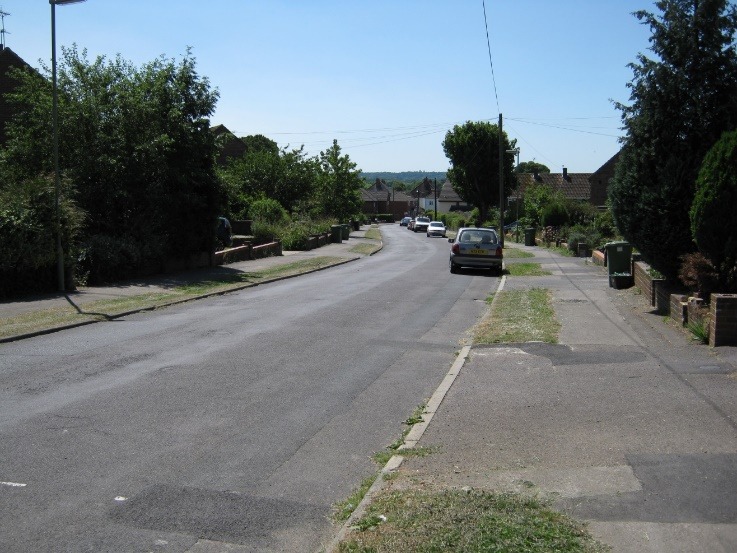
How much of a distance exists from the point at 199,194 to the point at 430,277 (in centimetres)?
790

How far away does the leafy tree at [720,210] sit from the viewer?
11.3m

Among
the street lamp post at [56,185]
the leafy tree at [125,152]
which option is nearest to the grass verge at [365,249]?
the leafy tree at [125,152]

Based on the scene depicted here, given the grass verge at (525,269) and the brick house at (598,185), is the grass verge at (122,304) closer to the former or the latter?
the grass verge at (525,269)

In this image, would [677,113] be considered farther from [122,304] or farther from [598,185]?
[598,185]

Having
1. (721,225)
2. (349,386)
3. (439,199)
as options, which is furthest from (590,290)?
(439,199)

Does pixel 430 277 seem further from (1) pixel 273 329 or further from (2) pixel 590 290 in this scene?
(1) pixel 273 329

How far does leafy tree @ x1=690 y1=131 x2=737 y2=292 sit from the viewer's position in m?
11.3

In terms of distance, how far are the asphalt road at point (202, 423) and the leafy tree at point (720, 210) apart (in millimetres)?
4059

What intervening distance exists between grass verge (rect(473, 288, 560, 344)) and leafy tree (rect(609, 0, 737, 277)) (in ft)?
7.93

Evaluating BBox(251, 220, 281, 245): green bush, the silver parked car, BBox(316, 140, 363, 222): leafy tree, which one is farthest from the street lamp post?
BBox(316, 140, 363, 222): leafy tree

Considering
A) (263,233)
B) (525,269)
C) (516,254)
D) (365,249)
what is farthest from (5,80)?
(516,254)

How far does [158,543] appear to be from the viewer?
4719 mm

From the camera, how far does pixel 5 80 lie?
35469mm

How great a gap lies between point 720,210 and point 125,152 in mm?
16029
